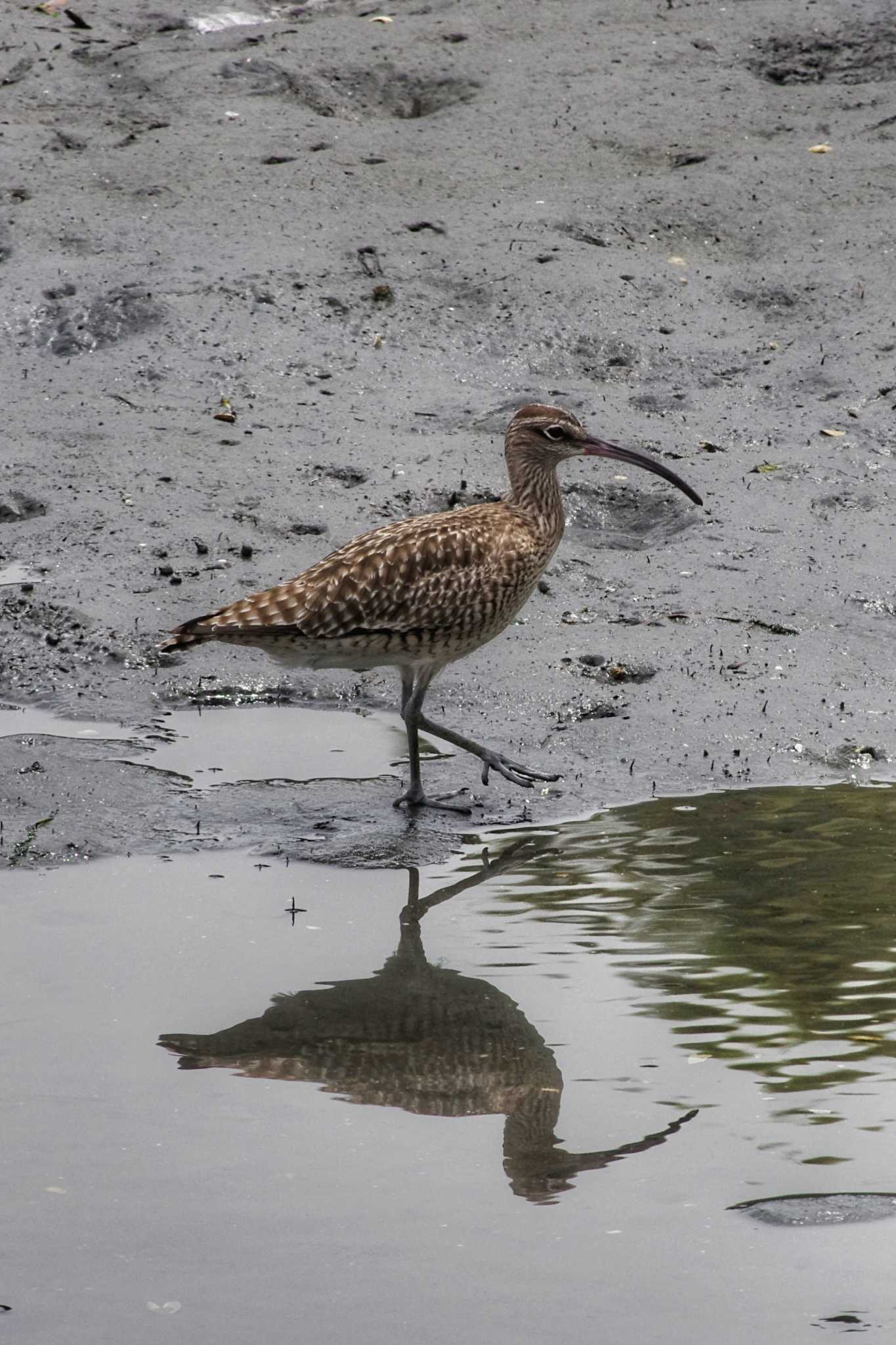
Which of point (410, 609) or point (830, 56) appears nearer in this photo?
point (410, 609)

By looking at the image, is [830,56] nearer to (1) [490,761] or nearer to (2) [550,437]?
(2) [550,437]

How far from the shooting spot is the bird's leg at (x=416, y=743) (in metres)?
7.27

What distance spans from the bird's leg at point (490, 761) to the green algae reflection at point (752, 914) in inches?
13.8

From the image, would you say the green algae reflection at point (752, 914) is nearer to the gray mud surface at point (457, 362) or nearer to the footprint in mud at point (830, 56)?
the gray mud surface at point (457, 362)

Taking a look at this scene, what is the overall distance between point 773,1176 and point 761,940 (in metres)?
1.43

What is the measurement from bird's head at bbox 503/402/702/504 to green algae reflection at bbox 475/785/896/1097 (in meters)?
1.60

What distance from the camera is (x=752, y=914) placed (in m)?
6.19

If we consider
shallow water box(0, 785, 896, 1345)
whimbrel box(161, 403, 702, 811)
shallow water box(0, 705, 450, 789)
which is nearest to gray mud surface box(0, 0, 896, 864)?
shallow water box(0, 705, 450, 789)

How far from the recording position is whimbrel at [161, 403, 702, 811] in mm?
7289

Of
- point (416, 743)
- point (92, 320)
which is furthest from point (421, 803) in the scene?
point (92, 320)

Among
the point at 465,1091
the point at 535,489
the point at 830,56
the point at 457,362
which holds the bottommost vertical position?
the point at 465,1091

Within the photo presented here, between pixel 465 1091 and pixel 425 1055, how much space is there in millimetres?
235

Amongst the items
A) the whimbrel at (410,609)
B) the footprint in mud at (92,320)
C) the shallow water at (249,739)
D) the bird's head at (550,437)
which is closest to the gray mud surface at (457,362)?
the footprint in mud at (92,320)

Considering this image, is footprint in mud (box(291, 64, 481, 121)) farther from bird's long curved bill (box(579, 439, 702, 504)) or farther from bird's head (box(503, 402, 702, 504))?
bird's head (box(503, 402, 702, 504))
